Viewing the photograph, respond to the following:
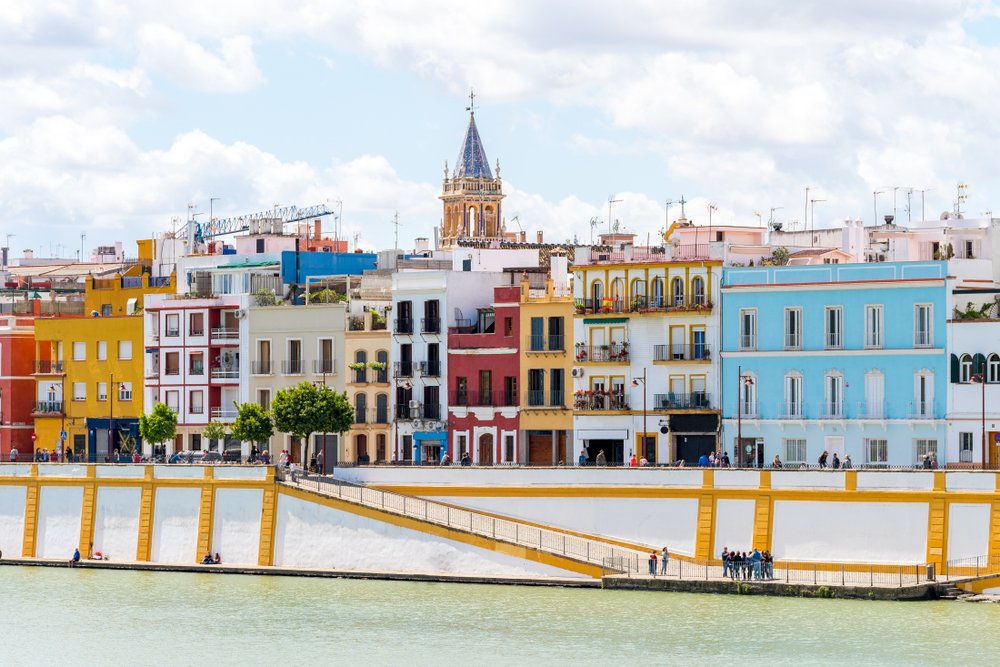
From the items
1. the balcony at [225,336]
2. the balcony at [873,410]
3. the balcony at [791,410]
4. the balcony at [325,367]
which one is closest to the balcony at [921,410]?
the balcony at [873,410]

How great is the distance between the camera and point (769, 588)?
5712cm

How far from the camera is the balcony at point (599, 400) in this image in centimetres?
7075

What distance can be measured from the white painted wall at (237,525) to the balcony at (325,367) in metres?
10.4

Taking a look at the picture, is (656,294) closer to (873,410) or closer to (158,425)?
(873,410)

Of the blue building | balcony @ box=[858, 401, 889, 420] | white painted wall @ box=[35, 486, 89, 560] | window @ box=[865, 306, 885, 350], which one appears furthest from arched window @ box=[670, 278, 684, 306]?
white painted wall @ box=[35, 486, 89, 560]

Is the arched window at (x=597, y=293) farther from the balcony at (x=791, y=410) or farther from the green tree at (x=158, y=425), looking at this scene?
the green tree at (x=158, y=425)

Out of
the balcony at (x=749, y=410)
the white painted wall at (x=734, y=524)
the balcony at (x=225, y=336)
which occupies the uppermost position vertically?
the balcony at (x=225, y=336)

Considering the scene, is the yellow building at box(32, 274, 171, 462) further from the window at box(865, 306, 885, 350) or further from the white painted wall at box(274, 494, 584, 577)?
the window at box(865, 306, 885, 350)

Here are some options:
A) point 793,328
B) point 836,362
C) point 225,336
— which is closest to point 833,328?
point 836,362

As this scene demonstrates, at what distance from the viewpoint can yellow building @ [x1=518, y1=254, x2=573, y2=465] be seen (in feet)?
237

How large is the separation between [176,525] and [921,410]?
24.8m

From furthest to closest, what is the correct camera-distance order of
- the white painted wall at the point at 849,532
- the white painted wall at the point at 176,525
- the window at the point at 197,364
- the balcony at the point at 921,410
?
the window at the point at 197,364, the white painted wall at the point at 176,525, the balcony at the point at 921,410, the white painted wall at the point at 849,532

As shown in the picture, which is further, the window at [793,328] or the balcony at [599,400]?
the balcony at [599,400]

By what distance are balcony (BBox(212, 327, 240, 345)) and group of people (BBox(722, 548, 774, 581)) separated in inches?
1085
